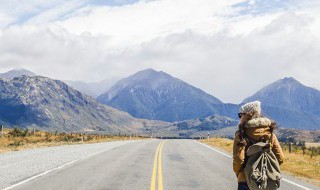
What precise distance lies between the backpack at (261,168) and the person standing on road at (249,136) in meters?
0.13

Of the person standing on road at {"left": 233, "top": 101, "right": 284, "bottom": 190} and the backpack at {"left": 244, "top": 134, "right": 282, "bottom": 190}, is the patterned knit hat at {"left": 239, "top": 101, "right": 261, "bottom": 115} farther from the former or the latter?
Answer: the backpack at {"left": 244, "top": 134, "right": 282, "bottom": 190}

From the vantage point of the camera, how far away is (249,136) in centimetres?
740

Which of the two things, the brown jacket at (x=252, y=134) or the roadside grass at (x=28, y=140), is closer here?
the brown jacket at (x=252, y=134)

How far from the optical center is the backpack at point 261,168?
23.2 feet

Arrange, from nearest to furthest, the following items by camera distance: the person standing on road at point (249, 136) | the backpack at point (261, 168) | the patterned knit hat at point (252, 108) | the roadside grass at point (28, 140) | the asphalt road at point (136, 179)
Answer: the backpack at point (261, 168), the person standing on road at point (249, 136), the patterned knit hat at point (252, 108), the asphalt road at point (136, 179), the roadside grass at point (28, 140)

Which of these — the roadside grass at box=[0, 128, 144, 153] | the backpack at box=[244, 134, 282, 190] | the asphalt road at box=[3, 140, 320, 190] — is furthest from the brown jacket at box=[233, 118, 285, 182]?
the roadside grass at box=[0, 128, 144, 153]

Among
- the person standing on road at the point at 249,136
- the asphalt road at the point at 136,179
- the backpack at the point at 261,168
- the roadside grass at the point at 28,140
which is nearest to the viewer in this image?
the backpack at the point at 261,168

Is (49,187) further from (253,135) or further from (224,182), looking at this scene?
→ (253,135)

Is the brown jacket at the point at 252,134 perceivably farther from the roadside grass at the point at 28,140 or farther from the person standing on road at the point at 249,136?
the roadside grass at the point at 28,140

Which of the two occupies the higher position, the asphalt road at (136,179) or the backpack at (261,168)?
the backpack at (261,168)

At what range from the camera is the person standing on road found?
23.8ft

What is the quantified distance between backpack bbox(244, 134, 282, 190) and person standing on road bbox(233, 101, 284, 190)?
0.13m

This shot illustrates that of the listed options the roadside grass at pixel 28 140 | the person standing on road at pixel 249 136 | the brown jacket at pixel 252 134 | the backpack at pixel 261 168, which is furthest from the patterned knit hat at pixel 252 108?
the roadside grass at pixel 28 140

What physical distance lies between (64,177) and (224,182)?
5438 millimetres
